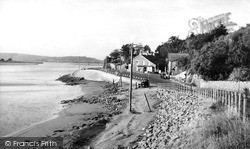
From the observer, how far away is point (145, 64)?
7881 centimetres

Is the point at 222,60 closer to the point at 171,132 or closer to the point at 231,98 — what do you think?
the point at 231,98

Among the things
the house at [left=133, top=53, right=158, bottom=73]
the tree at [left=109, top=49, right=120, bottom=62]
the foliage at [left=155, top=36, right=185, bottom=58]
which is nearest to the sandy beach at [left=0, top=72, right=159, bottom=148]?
the house at [left=133, top=53, right=158, bottom=73]

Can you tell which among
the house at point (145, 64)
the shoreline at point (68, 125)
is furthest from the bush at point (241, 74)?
the house at point (145, 64)

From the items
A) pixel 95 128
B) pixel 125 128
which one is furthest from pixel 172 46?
pixel 125 128

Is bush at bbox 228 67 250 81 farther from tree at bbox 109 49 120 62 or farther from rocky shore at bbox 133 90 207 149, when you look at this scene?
tree at bbox 109 49 120 62

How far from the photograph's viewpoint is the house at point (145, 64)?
75750mm

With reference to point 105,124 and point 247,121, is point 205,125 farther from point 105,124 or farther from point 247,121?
point 105,124

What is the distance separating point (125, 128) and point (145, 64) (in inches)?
2415

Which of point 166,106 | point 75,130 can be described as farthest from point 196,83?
point 75,130

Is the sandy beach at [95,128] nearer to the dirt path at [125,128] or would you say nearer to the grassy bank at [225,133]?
the dirt path at [125,128]

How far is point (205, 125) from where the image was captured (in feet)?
39.5

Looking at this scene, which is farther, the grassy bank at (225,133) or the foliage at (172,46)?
the foliage at (172,46)

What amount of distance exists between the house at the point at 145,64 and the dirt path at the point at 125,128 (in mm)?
50303

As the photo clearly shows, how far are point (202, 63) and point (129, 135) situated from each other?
19.3 meters
